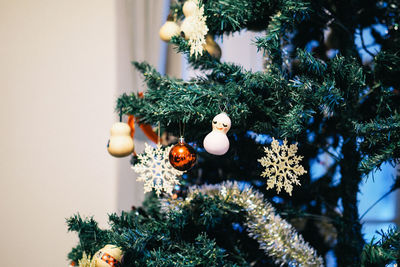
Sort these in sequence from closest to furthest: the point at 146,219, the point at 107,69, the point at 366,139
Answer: the point at 366,139 → the point at 146,219 → the point at 107,69

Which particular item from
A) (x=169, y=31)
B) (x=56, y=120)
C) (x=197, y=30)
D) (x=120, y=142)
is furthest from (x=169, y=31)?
(x=56, y=120)

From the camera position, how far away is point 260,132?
52 cm

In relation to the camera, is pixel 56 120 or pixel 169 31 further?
pixel 56 120

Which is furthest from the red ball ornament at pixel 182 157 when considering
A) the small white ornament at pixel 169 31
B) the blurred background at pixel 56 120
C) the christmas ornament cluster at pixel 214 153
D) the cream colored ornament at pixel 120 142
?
the blurred background at pixel 56 120

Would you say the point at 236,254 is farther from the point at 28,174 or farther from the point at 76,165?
the point at 28,174

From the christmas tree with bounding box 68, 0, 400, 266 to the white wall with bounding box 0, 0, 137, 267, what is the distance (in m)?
0.36

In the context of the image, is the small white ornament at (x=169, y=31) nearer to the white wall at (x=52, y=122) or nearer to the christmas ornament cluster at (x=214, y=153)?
the christmas ornament cluster at (x=214, y=153)

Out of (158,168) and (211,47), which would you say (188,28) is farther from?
(158,168)

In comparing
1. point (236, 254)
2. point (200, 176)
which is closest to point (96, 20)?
point (200, 176)

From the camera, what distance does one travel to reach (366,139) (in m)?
0.49

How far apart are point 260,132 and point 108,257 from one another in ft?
1.08

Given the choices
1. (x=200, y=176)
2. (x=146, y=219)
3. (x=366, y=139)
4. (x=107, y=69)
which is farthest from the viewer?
(x=107, y=69)

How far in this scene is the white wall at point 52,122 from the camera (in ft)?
3.11

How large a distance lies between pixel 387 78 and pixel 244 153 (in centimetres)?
29
